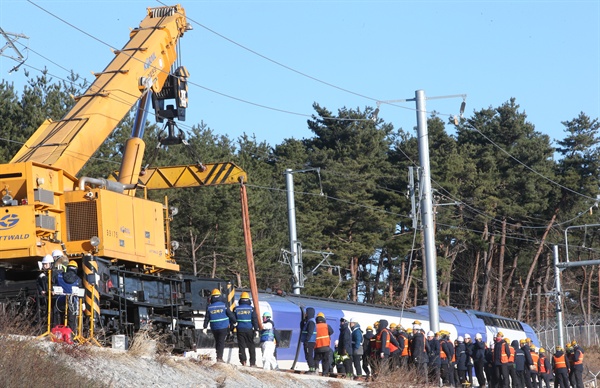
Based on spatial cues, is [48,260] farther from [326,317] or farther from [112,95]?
[326,317]

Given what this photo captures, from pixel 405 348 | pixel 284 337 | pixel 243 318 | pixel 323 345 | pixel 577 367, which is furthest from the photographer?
pixel 577 367

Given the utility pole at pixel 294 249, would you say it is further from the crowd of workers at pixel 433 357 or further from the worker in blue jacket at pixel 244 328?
the worker in blue jacket at pixel 244 328

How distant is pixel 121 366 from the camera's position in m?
16.7

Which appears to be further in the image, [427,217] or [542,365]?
[542,365]

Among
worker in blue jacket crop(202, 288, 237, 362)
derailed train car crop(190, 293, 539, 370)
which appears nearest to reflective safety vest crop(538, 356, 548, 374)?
derailed train car crop(190, 293, 539, 370)

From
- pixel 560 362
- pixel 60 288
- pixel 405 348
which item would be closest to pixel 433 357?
pixel 405 348

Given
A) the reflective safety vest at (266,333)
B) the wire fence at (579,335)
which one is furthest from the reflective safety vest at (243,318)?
the wire fence at (579,335)

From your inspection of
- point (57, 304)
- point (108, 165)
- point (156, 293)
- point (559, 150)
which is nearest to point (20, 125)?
point (108, 165)

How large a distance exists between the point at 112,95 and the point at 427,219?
11.1 m

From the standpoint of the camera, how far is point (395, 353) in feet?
83.6

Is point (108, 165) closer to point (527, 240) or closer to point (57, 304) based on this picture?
point (57, 304)

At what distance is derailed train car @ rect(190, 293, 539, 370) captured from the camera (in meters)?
26.9

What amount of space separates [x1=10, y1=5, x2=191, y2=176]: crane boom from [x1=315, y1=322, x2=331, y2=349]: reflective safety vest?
6.53m

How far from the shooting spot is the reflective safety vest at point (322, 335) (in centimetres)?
2453
